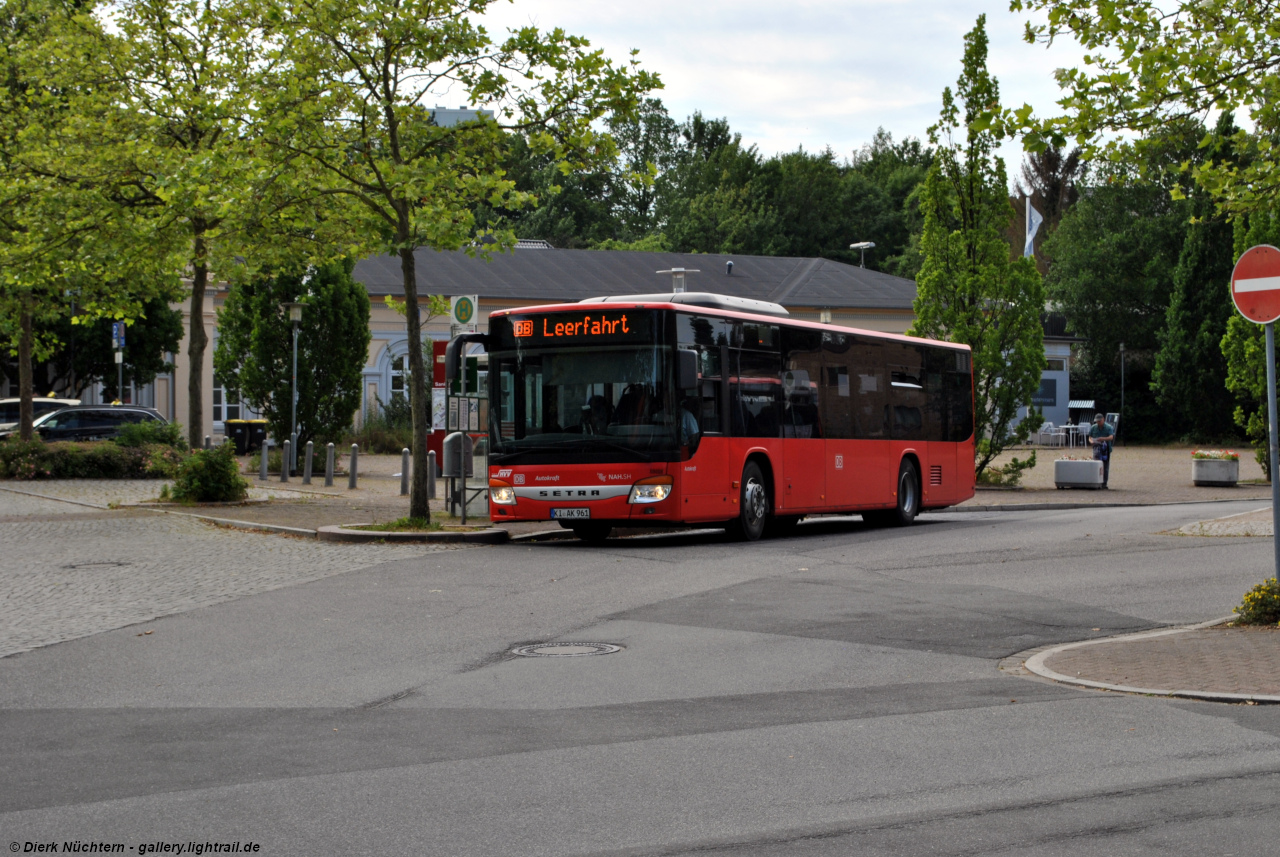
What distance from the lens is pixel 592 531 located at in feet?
61.8

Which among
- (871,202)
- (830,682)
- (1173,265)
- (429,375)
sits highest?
(871,202)

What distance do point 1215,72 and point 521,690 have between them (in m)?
7.87

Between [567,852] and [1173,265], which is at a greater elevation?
[1173,265]

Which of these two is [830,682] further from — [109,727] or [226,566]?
[226,566]

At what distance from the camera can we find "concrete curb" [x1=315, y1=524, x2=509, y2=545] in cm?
1766

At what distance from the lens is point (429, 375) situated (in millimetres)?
42969

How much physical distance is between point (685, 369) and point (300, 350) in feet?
67.9

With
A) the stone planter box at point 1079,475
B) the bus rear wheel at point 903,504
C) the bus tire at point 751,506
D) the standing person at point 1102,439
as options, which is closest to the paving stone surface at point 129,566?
the bus tire at point 751,506

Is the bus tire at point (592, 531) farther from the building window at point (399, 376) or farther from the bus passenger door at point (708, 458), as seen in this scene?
the building window at point (399, 376)

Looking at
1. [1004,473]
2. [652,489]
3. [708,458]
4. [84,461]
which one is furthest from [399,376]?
[652,489]

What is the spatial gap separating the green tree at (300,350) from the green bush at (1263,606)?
1096 inches

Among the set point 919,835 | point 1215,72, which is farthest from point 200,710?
point 1215,72

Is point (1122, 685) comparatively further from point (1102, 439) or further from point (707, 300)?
point (1102, 439)

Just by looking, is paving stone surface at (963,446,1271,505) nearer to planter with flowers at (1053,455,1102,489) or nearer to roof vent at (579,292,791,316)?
planter with flowers at (1053,455,1102,489)
